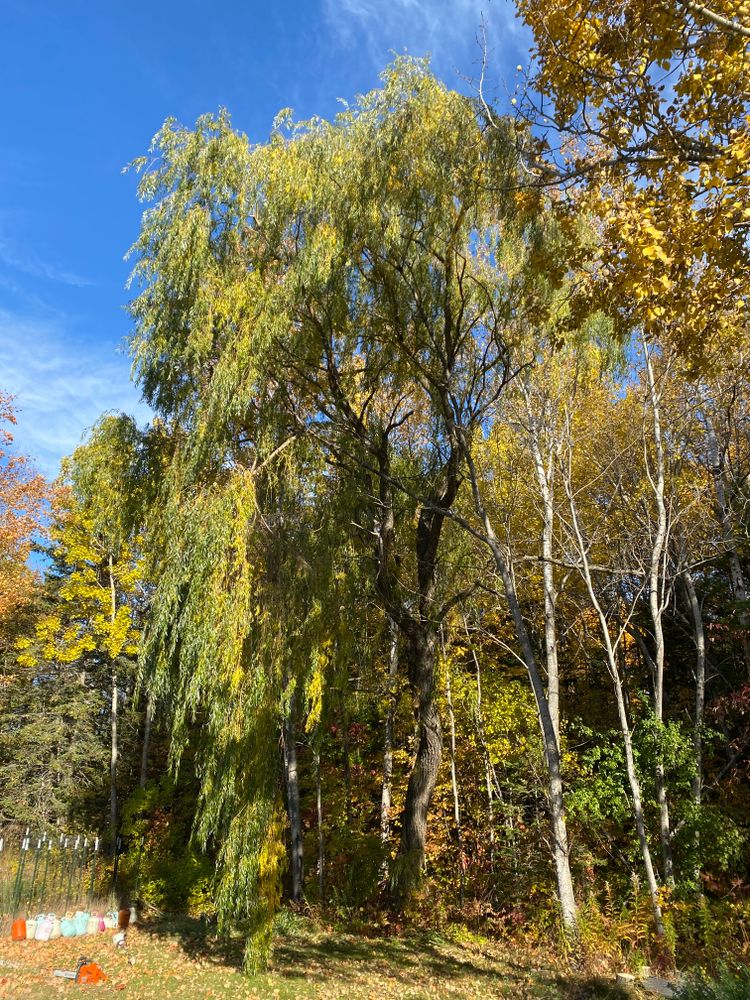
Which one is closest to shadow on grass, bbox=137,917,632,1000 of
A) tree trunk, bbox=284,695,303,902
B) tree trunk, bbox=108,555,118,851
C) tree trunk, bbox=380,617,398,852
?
tree trunk, bbox=284,695,303,902

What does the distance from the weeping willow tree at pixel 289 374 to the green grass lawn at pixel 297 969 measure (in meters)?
0.60

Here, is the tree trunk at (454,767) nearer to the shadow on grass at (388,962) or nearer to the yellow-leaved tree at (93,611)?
the shadow on grass at (388,962)

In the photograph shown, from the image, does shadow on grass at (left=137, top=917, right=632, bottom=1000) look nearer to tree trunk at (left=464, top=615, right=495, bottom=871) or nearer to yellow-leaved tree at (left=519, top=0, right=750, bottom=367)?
tree trunk at (left=464, top=615, right=495, bottom=871)

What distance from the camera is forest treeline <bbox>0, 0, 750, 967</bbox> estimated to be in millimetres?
6031

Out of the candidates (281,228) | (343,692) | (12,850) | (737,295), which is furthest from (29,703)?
(737,295)

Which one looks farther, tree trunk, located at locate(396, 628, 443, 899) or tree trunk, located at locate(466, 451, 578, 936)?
tree trunk, located at locate(396, 628, 443, 899)

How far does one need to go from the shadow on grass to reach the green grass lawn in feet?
0.04

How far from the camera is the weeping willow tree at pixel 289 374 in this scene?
23.2 ft

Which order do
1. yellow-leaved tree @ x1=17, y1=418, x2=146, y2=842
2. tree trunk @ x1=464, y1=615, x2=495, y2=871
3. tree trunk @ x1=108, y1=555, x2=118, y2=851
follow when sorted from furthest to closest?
yellow-leaved tree @ x1=17, y1=418, x2=146, y2=842 < tree trunk @ x1=108, y1=555, x2=118, y2=851 < tree trunk @ x1=464, y1=615, x2=495, y2=871

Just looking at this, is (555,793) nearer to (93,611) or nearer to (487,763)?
(487,763)

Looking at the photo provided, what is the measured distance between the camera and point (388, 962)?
24.9 feet

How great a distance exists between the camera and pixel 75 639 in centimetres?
1451

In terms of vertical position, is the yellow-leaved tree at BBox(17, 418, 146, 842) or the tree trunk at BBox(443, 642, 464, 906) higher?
the yellow-leaved tree at BBox(17, 418, 146, 842)

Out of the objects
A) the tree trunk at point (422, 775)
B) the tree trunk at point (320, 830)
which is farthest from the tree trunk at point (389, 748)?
the tree trunk at point (422, 775)
